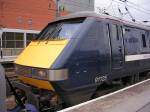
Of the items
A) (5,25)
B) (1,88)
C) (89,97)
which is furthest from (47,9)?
(1,88)

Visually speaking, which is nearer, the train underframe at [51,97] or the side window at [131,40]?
the train underframe at [51,97]

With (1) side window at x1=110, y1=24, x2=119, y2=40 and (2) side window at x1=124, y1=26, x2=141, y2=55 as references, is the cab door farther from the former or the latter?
(2) side window at x1=124, y1=26, x2=141, y2=55

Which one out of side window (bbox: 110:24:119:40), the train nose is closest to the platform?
the train nose

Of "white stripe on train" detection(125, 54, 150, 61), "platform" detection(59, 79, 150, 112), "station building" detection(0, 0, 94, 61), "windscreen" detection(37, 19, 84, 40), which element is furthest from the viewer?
"station building" detection(0, 0, 94, 61)

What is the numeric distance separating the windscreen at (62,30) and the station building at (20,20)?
68.3 ft

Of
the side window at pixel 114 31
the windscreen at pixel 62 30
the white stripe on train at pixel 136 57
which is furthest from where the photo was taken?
the white stripe on train at pixel 136 57

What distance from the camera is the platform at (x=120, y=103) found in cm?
629

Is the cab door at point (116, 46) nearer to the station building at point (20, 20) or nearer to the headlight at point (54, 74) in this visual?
the headlight at point (54, 74)

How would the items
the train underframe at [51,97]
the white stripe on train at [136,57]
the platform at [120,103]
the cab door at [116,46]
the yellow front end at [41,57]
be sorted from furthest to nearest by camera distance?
1. the white stripe on train at [136,57]
2. the cab door at [116,46]
3. the yellow front end at [41,57]
4. the train underframe at [51,97]
5. the platform at [120,103]

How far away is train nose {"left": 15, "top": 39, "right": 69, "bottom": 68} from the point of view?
6930 mm

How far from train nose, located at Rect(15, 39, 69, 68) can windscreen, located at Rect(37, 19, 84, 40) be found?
0.96 ft

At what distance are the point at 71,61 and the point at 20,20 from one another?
27.1 meters

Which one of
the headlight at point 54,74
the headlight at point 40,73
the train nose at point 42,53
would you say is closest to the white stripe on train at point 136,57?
the train nose at point 42,53

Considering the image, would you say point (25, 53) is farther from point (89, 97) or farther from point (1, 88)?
point (1, 88)
